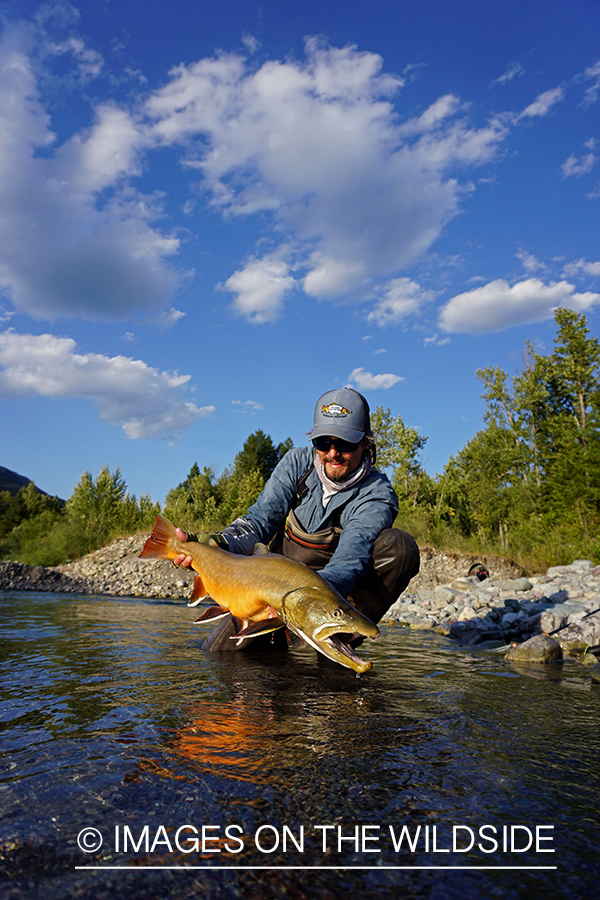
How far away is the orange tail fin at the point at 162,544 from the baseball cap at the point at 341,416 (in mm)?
1335

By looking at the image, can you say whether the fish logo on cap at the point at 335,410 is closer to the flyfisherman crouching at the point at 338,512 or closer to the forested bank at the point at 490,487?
the flyfisherman crouching at the point at 338,512

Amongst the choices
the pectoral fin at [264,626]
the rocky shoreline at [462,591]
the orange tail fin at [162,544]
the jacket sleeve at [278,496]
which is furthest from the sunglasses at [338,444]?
the rocky shoreline at [462,591]

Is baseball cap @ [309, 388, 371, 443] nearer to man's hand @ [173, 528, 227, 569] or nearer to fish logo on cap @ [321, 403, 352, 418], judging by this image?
fish logo on cap @ [321, 403, 352, 418]

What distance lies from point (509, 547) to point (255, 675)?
2108 centimetres

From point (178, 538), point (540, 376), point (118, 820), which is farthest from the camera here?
point (540, 376)

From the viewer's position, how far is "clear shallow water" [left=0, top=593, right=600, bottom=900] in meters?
1.31

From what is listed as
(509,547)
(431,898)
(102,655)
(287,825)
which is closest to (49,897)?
(287,825)

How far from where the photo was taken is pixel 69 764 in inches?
74.6

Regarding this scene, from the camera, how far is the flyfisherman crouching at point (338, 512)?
391cm

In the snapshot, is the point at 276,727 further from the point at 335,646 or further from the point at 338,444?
the point at 338,444

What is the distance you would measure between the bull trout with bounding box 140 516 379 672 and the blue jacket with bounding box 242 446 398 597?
0.49 meters

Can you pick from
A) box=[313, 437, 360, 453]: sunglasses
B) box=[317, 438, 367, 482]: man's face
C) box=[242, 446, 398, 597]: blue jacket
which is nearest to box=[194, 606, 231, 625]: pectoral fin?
box=[242, 446, 398, 597]: blue jacket

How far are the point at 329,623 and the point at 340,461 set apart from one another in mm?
1730

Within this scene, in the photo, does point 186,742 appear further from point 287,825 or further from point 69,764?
point 287,825
